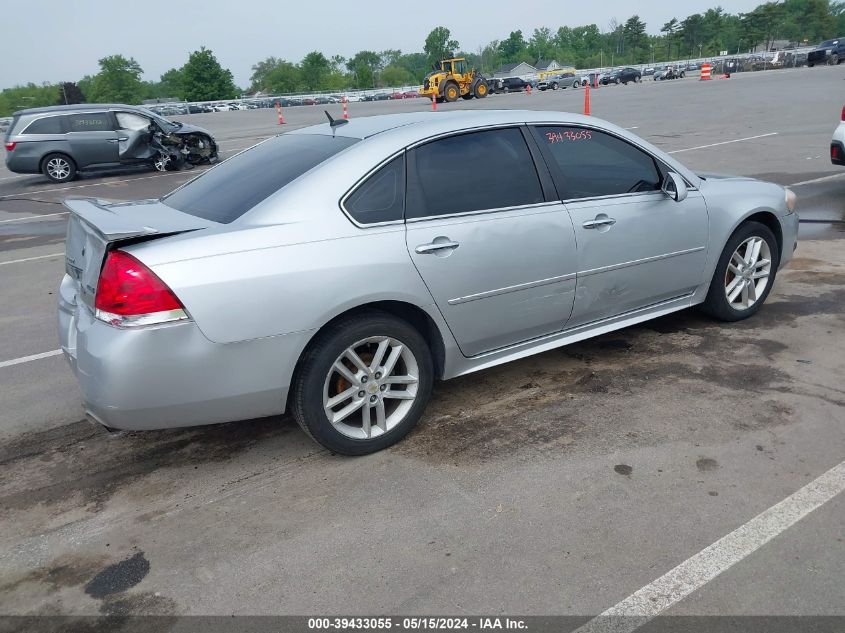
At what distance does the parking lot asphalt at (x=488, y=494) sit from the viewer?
8.77 feet

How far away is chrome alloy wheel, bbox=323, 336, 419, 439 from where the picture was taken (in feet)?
11.5

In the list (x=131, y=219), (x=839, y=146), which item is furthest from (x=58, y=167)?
Result: (x=839, y=146)

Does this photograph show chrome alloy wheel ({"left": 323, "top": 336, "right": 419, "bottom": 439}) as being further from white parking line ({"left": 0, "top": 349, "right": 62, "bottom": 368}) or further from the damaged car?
the damaged car

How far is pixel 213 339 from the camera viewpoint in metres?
3.11

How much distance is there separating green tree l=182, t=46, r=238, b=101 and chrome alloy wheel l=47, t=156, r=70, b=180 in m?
87.9

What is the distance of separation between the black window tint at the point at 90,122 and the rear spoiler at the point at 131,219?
45.7 feet

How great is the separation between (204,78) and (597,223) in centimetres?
10577

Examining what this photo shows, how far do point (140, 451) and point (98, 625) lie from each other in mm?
1382

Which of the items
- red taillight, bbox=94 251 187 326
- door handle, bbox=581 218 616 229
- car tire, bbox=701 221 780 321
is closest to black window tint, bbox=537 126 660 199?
door handle, bbox=581 218 616 229

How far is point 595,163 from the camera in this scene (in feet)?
14.4

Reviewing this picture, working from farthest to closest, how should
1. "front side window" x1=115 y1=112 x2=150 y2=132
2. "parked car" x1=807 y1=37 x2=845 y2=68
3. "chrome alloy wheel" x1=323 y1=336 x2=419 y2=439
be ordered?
1. "parked car" x1=807 y1=37 x2=845 y2=68
2. "front side window" x1=115 y1=112 x2=150 y2=132
3. "chrome alloy wheel" x1=323 y1=336 x2=419 y2=439

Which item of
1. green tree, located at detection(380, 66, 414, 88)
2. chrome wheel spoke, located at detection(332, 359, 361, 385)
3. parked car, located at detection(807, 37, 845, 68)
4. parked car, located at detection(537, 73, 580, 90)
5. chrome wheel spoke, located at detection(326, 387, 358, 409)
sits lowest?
chrome wheel spoke, located at detection(326, 387, 358, 409)

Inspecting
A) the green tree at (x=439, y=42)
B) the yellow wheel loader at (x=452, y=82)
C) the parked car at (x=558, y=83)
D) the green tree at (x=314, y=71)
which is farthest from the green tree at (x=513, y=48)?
the yellow wheel loader at (x=452, y=82)

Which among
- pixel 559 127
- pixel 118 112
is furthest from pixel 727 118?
pixel 559 127
